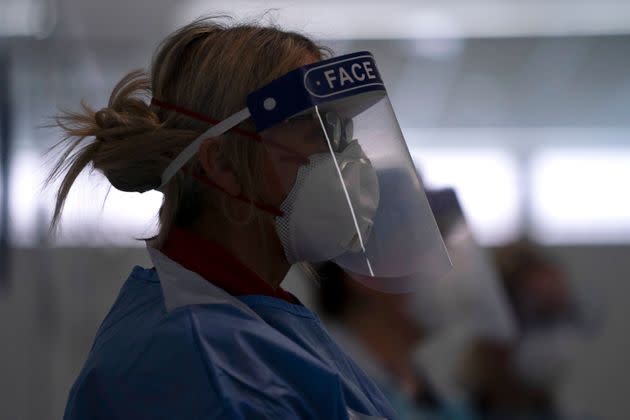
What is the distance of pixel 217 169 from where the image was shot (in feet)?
3.23

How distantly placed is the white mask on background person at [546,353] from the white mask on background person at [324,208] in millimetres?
1613

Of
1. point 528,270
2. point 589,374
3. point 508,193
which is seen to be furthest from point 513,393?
point 508,193

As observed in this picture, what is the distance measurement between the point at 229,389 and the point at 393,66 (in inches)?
84.9

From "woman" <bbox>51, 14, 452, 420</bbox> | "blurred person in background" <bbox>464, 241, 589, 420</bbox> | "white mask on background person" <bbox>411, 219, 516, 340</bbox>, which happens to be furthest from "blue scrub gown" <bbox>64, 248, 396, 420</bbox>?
"blurred person in background" <bbox>464, 241, 589, 420</bbox>

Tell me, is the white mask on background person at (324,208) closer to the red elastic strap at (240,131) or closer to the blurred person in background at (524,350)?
the red elastic strap at (240,131)

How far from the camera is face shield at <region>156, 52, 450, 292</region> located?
0.97 metres

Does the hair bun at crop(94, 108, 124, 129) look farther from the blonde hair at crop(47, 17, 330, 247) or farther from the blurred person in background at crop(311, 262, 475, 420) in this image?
the blurred person in background at crop(311, 262, 475, 420)

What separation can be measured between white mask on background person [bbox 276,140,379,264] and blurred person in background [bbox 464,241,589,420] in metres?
1.52

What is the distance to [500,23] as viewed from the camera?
110 inches

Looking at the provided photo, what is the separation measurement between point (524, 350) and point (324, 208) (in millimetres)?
1688

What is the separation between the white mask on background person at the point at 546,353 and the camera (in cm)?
247

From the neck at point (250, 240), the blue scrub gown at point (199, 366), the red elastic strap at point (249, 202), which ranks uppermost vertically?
the red elastic strap at point (249, 202)

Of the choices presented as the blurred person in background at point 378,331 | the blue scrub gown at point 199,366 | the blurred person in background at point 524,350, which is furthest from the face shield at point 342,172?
the blurred person in background at point 524,350

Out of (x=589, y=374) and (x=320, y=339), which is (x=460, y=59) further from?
(x=320, y=339)
